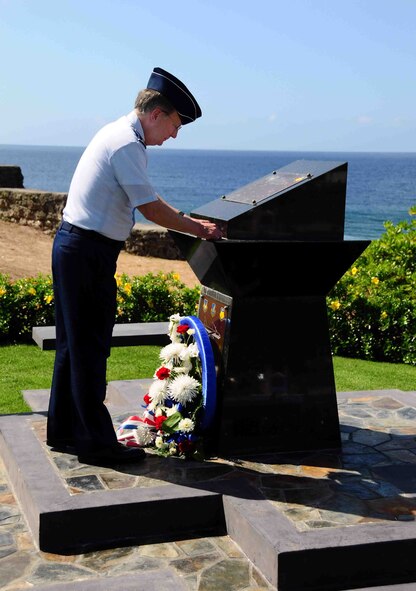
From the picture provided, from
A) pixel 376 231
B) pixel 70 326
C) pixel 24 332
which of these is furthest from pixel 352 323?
pixel 376 231

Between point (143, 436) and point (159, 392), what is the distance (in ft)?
0.87

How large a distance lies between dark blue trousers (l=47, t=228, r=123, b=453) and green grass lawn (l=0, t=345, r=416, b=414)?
1760mm

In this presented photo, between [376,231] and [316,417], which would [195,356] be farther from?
[376,231]

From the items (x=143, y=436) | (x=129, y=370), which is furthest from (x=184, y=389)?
(x=129, y=370)

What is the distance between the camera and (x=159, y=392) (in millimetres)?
5273

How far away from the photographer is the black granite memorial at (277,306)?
16.4ft

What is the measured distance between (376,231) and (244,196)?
43333 mm

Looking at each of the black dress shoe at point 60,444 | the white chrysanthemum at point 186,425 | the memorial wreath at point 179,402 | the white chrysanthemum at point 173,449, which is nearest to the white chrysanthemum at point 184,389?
the memorial wreath at point 179,402

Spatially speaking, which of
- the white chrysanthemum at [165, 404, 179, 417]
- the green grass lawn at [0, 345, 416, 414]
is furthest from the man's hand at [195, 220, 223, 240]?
the green grass lawn at [0, 345, 416, 414]

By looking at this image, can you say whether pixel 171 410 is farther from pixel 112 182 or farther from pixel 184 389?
pixel 112 182

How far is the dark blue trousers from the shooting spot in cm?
477

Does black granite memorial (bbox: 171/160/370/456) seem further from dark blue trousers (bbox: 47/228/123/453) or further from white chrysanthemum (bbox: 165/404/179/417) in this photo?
dark blue trousers (bbox: 47/228/123/453)

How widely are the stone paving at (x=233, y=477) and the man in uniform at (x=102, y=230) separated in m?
0.29

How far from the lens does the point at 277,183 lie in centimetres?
527
